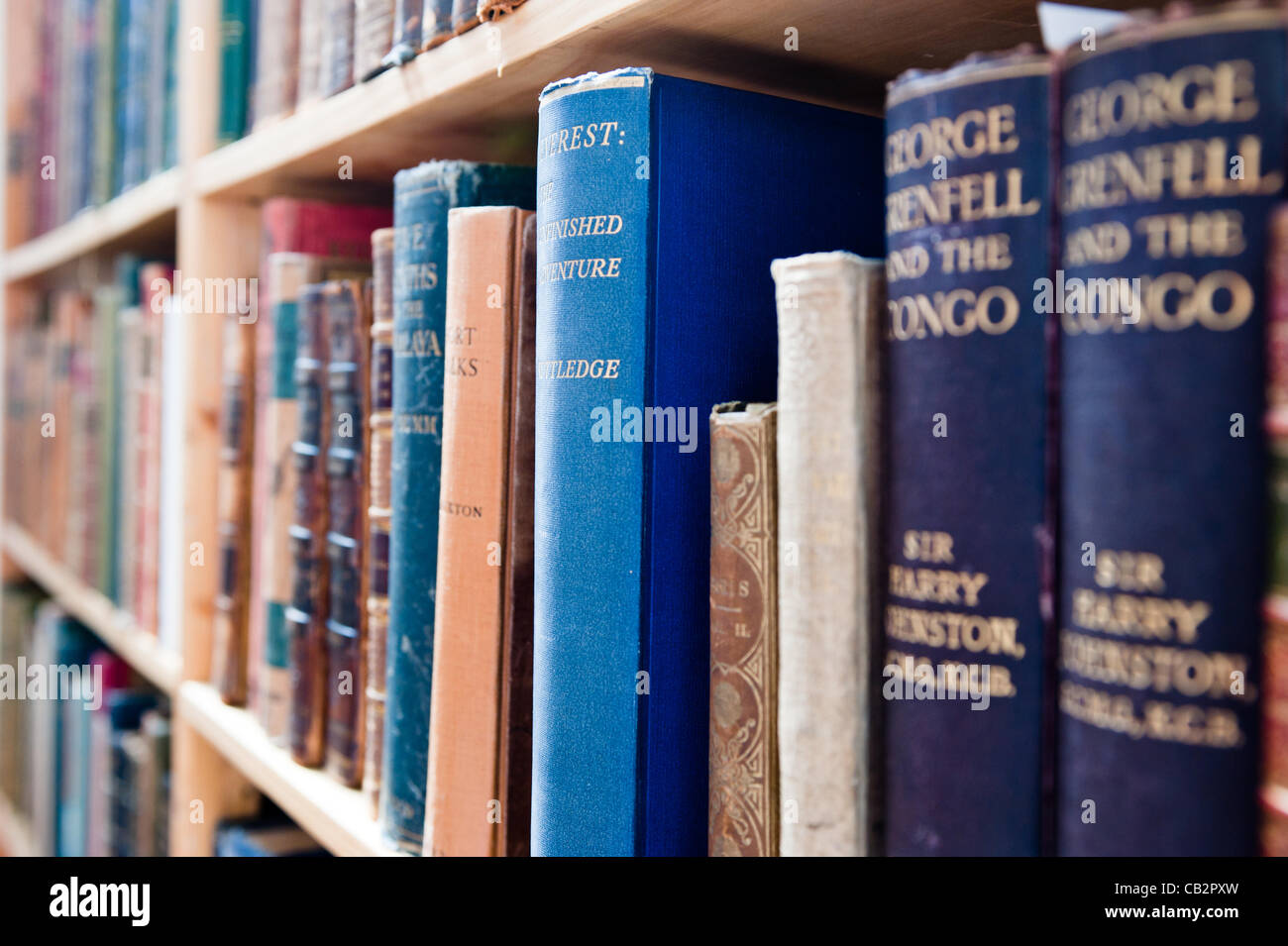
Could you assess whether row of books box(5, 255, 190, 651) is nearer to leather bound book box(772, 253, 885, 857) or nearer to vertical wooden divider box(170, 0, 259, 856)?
vertical wooden divider box(170, 0, 259, 856)

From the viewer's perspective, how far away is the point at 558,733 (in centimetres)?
50

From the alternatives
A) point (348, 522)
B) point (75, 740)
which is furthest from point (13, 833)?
point (348, 522)

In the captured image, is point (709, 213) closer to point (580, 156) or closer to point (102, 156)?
point (580, 156)

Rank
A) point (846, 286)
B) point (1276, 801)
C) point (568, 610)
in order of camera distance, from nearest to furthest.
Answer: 1. point (1276, 801)
2. point (846, 286)
3. point (568, 610)

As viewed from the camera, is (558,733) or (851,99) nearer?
(558,733)

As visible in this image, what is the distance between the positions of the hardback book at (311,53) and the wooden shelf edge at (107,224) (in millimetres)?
245

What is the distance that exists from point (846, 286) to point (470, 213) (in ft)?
0.83

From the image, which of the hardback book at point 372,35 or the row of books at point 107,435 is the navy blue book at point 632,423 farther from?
the row of books at point 107,435

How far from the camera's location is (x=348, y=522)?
2.43ft

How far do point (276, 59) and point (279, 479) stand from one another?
36 cm

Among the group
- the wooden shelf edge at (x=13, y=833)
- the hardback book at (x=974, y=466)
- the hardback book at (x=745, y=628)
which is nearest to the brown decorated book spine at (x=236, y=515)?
the hardback book at (x=745, y=628)
